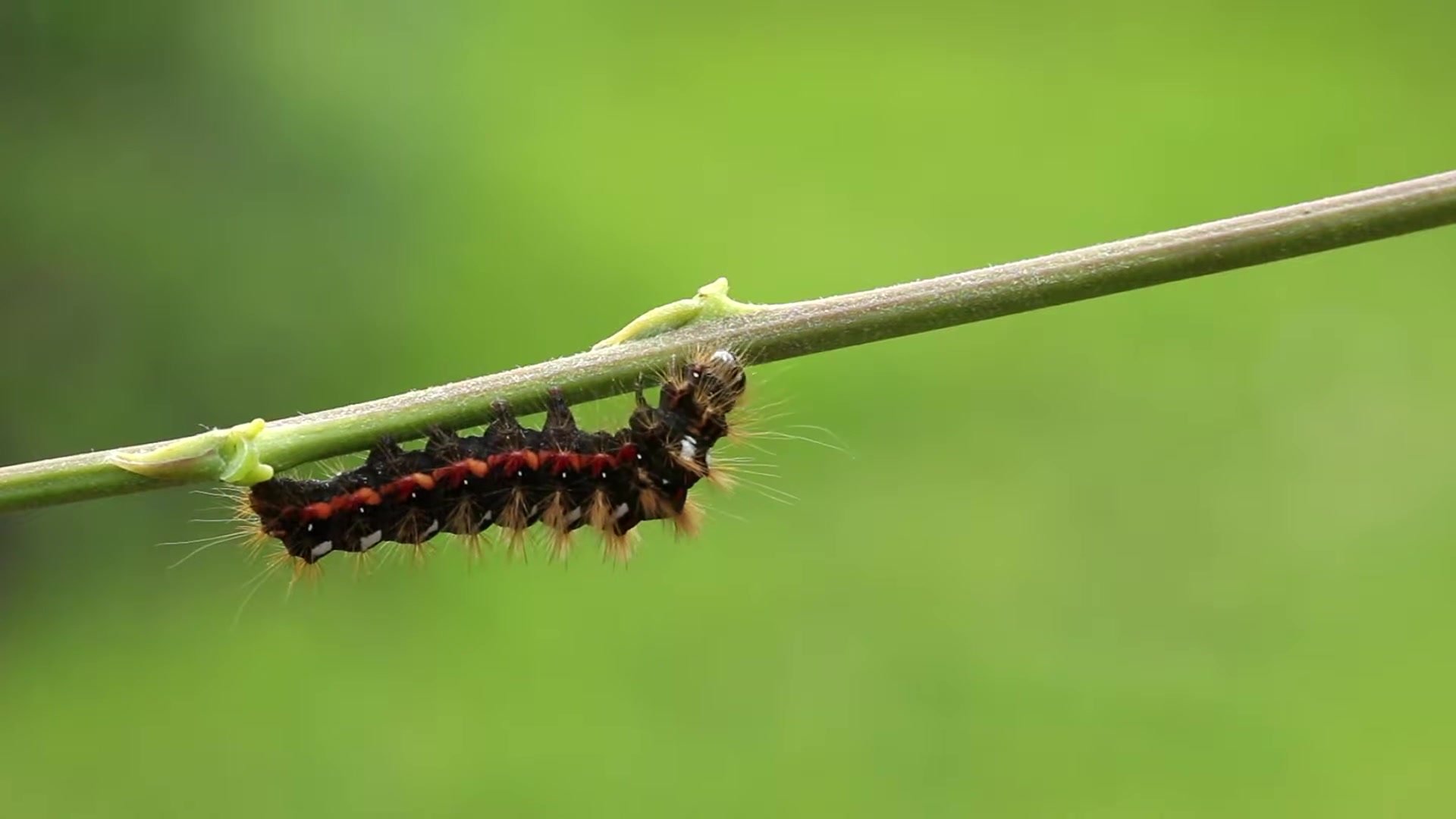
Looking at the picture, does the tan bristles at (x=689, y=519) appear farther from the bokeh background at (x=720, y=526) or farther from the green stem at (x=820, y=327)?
the bokeh background at (x=720, y=526)

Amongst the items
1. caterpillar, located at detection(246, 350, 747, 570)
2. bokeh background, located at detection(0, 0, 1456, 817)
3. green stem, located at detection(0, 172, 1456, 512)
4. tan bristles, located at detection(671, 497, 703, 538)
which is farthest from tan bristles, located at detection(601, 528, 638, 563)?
bokeh background, located at detection(0, 0, 1456, 817)

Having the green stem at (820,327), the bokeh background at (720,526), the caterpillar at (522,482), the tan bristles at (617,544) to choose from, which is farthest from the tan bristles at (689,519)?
the bokeh background at (720,526)

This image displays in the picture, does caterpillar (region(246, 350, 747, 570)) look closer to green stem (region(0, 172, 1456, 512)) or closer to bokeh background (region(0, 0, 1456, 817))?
green stem (region(0, 172, 1456, 512))

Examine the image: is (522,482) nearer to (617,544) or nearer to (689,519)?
(617,544)

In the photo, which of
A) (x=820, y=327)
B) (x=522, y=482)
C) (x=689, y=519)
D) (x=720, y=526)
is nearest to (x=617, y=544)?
(x=689, y=519)

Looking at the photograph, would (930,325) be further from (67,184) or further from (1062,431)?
(67,184)

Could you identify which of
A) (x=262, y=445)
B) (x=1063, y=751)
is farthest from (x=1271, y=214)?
(x=1063, y=751)
